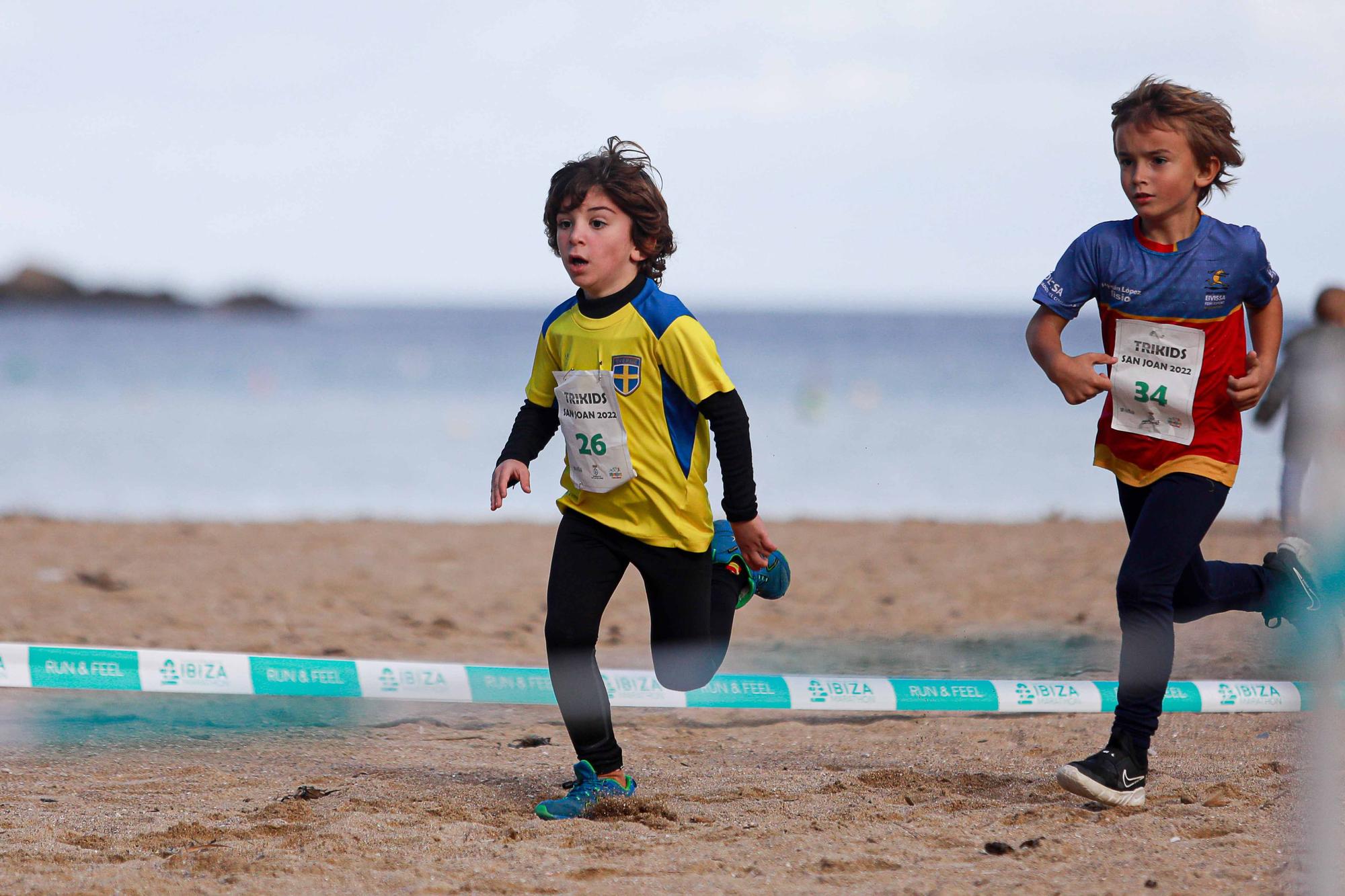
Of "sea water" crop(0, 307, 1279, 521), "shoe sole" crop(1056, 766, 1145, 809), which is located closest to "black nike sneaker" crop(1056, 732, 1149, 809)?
"shoe sole" crop(1056, 766, 1145, 809)

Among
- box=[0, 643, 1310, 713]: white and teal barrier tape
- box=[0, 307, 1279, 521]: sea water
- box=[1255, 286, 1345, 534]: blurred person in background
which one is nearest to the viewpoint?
box=[0, 643, 1310, 713]: white and teal barrier tape

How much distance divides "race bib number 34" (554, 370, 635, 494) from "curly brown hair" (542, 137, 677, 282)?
393mm

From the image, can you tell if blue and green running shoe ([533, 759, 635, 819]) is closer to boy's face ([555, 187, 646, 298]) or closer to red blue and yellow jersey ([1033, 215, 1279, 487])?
boy's face ([555, 187, 646, 298])

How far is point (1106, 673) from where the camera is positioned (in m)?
5.94

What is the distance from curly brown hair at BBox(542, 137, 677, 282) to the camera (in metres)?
3.80

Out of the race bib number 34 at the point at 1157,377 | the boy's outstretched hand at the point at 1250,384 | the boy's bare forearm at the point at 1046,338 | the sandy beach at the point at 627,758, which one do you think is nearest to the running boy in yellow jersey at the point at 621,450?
the sandy beach at the point at 627,758

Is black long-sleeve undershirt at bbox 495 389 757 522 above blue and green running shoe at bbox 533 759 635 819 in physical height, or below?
above

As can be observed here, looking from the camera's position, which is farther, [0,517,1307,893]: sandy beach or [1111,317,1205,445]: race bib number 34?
[1111,317,1205,445]: race bib number 34

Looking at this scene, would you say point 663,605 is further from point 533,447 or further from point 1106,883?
point 1106,883

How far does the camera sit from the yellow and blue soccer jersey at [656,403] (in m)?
3.69

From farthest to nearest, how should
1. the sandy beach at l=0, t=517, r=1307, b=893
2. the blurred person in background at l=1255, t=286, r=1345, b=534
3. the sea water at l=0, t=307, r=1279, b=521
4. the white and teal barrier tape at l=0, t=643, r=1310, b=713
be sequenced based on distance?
the sea water at l=0, t=307, r=1279, b=521
the blurred person in background at l=1255, t=286, r=1345, b=534
the white and teal barrier tape at l=0, t=643, r=1310, b=713
the sandy beach at l=0, t=517, r=1307, b=893

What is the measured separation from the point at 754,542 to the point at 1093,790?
1.16 m

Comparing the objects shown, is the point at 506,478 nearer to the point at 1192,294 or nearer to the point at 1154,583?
the point at 1154,583

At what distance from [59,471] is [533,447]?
51.1ft
